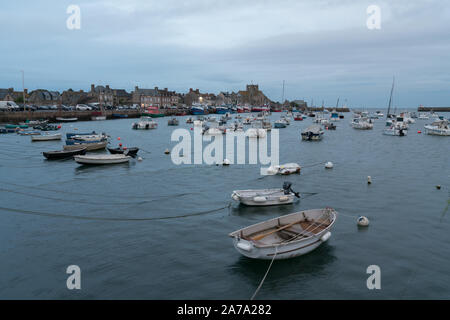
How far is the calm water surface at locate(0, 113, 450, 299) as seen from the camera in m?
14.2

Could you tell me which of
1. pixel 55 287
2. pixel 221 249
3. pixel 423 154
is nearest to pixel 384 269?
pixel 221 249

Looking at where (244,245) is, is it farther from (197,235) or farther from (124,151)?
(124,151)

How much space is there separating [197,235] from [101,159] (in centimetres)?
2479

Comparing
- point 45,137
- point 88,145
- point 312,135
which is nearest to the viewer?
point 88,145

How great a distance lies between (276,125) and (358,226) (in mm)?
84169

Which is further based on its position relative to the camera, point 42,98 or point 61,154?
point 42,98

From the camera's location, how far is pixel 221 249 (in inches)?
693

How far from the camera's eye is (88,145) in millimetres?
49156

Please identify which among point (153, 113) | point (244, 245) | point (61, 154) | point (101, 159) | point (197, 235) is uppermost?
point (153, 113)

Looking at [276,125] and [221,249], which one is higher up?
[276,125]

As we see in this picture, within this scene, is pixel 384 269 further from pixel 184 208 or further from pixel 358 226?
pixel 184 208

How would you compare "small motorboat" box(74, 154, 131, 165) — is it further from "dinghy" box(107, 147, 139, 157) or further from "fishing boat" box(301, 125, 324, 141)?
"fishing boat" box(301, 125, 324, 141)

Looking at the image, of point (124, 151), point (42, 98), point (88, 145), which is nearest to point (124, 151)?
point (124, 151)
